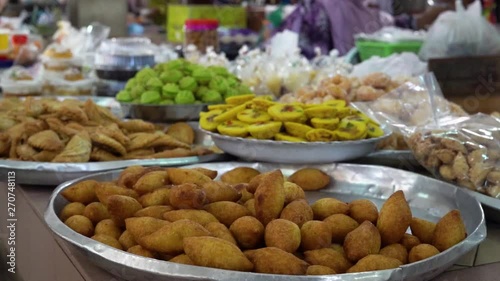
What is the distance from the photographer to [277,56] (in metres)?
2.70

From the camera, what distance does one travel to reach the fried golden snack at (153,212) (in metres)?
0.92

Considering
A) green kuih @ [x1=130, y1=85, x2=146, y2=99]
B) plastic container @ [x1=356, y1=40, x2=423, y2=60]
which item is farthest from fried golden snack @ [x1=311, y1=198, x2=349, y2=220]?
plastic container @ [x1=356, y1=40, x2=423, y2=60]

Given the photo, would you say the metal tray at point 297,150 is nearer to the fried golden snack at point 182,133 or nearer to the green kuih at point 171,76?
the fried golden snack at point 182,133

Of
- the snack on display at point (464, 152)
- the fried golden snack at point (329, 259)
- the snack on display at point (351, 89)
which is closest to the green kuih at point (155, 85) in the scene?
the snack on display at point (351, 89)

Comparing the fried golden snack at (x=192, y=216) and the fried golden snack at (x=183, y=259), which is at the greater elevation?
the fried golden snack at (x=192, y=216)

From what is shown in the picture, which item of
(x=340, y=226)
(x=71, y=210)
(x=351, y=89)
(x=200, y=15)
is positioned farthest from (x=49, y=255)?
(x=200, y=15)

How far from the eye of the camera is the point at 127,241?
0.90m

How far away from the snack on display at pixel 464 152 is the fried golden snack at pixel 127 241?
709 millimetres

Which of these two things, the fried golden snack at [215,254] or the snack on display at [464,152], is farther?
the snack on display at [464,152]

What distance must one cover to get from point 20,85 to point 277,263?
89.1 inches

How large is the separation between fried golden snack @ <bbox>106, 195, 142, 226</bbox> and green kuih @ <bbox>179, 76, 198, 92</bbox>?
1.07 metres

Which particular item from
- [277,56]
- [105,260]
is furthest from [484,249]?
[277,56]

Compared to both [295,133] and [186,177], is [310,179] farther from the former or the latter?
[186,177]

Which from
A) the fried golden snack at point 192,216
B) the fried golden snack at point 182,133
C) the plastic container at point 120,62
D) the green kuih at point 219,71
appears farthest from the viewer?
the plastic container at point 120,62
